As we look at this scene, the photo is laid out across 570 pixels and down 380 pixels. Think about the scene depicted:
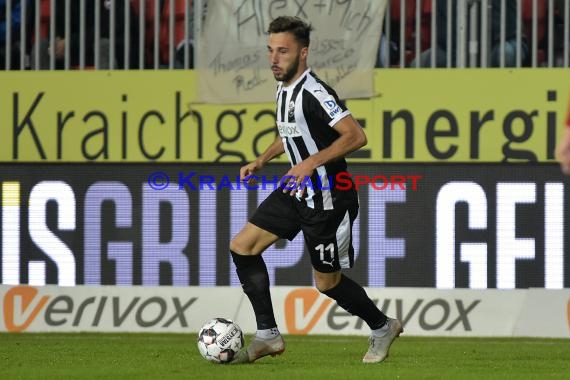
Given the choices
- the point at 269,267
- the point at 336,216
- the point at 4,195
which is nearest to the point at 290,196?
the point at 336,216

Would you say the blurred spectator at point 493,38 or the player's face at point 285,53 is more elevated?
the blurred spectator at point 493,38

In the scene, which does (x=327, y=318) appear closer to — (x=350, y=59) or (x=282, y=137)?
(x=350, y=59)

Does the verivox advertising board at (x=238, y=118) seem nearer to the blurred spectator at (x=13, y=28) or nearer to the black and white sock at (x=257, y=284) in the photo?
the blurred spectator at (x=13, y=28)

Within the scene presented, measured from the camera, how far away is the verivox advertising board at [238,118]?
43.0ft

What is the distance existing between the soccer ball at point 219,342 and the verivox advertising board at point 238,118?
4.18m

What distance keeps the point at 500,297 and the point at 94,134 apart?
4009mm

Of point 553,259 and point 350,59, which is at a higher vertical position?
point 350,59

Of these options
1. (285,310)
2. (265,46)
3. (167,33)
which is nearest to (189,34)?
(167,33)

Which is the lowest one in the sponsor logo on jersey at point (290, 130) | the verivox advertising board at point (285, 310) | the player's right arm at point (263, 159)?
the verivox advertising board at point (285, 310)

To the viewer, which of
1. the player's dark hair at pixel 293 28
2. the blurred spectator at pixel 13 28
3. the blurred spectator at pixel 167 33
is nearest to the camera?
the player's dark hair at pixel 293 28

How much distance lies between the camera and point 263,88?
1346 cm

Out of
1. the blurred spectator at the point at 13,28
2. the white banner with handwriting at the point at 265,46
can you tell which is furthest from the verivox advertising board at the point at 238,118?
the blurred spectator at the point at 13,28

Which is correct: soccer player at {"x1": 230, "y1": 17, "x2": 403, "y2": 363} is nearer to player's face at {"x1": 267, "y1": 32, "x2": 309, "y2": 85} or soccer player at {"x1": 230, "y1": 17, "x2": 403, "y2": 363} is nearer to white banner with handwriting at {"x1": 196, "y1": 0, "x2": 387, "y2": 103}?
player's face at {"x1": 267, "y1": 32, "x2": 309, "y2": 85}

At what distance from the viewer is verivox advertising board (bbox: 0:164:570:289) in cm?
1305
